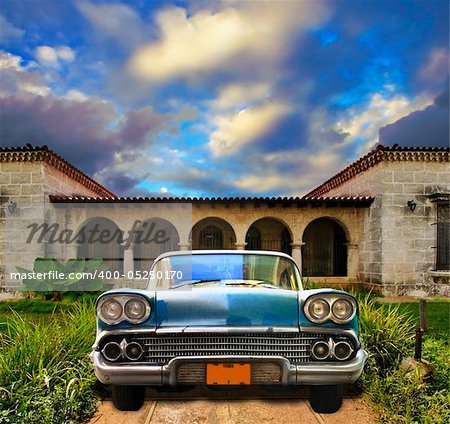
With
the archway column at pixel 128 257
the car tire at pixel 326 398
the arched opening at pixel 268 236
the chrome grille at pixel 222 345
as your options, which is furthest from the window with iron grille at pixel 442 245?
the chrome grille at pixel 222 345

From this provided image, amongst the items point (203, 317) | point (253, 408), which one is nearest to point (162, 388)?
point (253, 408)

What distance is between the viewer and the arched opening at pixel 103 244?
512 inches

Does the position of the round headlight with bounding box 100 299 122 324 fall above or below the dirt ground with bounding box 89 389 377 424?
above

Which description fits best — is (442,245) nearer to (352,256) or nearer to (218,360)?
(352,256)

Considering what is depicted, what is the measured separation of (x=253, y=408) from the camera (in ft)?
9.51

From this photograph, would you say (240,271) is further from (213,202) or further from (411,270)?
(411,270)

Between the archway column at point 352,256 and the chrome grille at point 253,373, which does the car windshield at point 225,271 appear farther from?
the archway column at point 352,256

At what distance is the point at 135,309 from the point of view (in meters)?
2.55

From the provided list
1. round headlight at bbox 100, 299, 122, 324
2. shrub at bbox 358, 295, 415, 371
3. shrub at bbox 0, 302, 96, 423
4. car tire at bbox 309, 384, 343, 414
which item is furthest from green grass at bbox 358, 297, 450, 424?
shrub at bbox 0, 302, 96, 423

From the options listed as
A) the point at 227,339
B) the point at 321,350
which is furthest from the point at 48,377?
the point at 321,350

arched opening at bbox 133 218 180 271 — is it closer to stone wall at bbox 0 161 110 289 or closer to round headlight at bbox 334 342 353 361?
stone wall at bbox 0 161 110 289

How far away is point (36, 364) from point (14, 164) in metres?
8.62

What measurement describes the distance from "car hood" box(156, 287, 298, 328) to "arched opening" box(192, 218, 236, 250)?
38.3 feet

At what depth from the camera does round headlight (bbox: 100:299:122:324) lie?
2547 mm
